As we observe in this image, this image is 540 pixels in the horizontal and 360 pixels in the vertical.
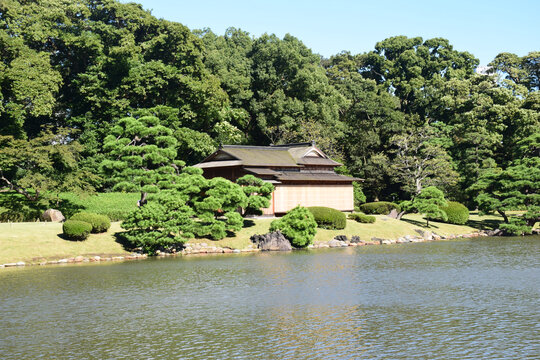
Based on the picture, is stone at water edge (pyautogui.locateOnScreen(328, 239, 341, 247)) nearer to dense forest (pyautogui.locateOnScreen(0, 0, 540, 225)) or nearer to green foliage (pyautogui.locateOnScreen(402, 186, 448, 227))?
green foliage (pyautogui.locateOnScreen(402, 186, 448, 227))

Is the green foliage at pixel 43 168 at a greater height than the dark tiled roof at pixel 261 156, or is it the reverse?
the dark tiled roof at pixel 261 156

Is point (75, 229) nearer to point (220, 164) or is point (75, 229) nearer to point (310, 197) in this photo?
point (220, 164)

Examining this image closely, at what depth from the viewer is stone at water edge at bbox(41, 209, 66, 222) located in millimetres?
39250

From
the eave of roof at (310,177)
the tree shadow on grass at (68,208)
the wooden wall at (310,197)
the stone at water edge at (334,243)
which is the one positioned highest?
the eave of roof at (310,177)

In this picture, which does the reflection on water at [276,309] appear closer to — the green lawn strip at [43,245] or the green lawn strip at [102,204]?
the green lawn strip at [43,245]

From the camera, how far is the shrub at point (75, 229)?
33844 mm

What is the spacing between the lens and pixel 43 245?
108ft

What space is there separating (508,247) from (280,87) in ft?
111

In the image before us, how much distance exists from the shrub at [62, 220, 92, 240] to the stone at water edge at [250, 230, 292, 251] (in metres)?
11.1

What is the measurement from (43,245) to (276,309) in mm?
18761

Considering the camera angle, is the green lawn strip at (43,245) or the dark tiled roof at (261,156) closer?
the green lawn strip at (43,245)

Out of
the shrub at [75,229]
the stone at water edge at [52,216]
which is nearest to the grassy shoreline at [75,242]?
the shrub at [75,229]

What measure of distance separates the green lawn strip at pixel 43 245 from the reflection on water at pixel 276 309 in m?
2.48

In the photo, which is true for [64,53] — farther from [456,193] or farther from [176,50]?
[456,193]
